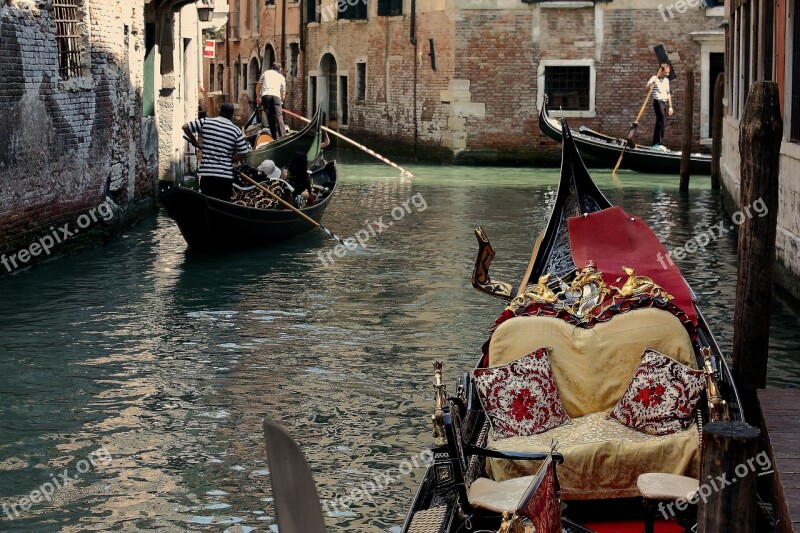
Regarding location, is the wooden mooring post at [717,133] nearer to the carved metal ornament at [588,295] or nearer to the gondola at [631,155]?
the gondola at [631,155]

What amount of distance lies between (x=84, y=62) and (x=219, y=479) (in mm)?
5500

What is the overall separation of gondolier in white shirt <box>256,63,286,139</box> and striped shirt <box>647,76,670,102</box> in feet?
14.4

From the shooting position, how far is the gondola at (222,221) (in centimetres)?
867

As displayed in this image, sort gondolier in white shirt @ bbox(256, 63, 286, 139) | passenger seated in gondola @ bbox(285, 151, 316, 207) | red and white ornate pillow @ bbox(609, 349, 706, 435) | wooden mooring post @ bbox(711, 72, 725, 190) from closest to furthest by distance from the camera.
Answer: red and white ornate pillow @ bbox(609, 349, 706, 435)
passenger seated in gondola @ bbox(285, 151, 316, 207)
wooden mooring post @ bbox(711, 72, 725, 190)
gondolier in white shirt @ bbox(256, 63, 286, 139)

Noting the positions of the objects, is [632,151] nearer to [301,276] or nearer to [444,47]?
[444,47]

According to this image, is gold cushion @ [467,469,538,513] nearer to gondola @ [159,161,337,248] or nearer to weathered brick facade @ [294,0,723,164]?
gondola @ [159,161,337,248]

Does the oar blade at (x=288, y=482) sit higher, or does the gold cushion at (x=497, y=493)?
the oar blade at (x=288, y=482)

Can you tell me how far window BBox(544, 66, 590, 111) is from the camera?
1714cm

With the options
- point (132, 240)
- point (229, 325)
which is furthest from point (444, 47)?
point (229, 325)

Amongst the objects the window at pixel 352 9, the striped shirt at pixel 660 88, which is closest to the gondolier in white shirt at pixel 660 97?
the striped shirt at pixel 660 88

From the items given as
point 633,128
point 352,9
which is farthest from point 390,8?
point 633,128

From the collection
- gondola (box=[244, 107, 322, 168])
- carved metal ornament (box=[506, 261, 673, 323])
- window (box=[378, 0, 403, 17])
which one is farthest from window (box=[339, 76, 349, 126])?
carved metal ornament (box=[506, 261, 673, 323])

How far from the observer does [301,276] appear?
8.18 metres
